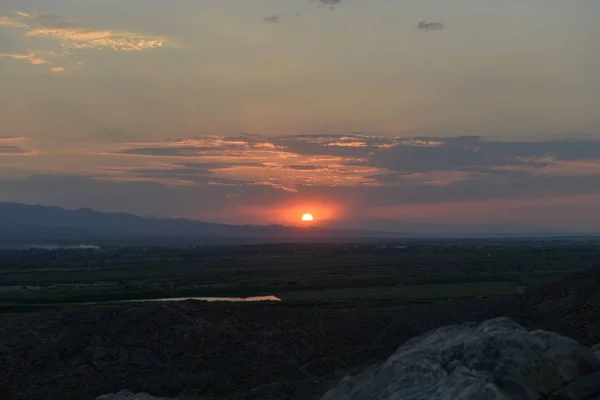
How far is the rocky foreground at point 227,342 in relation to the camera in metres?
32.6

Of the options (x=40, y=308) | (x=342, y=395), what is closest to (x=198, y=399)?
(x=342, y=395)

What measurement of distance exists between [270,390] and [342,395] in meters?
13.9

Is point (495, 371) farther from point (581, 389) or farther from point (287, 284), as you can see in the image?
point (287, 284)

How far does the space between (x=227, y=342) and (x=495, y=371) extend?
38.1 m

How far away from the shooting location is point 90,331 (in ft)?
157

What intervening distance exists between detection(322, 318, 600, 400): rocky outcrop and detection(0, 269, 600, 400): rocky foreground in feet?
36.6

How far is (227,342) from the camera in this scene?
4925cm

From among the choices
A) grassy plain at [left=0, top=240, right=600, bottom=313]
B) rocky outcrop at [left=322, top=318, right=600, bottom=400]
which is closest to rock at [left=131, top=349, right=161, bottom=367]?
grassy plain at [left=0, top=240, right=600, bottom=313]

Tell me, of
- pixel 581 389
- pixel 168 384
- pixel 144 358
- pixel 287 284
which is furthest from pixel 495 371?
pixel 287 284

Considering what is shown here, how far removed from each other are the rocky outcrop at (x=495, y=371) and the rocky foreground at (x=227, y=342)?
11.2 m

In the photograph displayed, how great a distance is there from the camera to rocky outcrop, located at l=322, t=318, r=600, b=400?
12711mm

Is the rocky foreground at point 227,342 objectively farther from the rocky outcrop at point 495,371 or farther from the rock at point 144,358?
the rocky outcrop at point 495,371

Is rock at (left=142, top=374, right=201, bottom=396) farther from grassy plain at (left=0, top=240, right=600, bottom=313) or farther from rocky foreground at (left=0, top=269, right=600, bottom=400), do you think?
grassy plain at (left=0, top=240, right=600, bottom=313)

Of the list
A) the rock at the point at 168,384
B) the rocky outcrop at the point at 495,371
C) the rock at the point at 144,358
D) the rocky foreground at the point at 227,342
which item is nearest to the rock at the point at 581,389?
the rocky outcrop at the point at 495,371
